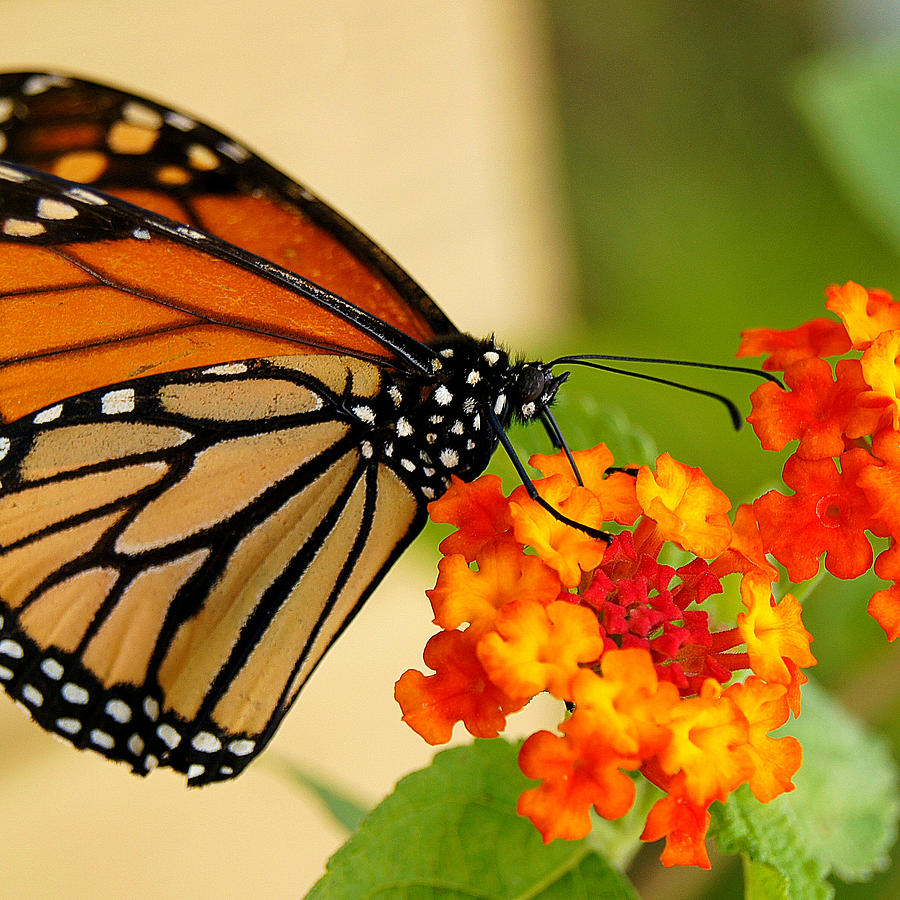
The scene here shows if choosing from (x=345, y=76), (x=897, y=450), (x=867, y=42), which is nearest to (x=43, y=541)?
(x=897, y=450)

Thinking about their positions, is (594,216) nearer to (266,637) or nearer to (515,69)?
(515,69)

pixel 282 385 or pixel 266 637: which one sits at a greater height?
pixel 282 385

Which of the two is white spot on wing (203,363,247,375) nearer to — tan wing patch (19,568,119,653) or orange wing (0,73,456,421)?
Result: orange wing (0,73,456,421)

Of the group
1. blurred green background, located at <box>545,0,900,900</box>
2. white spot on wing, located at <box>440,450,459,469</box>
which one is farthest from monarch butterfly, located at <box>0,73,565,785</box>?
blurred green background, located at <box>545,0,900,900</box>

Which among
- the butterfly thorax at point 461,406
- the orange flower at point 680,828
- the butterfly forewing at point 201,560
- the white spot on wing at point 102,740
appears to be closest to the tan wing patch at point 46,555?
the butterfly forewing at point 201,560

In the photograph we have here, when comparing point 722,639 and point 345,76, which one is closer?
point 722,639

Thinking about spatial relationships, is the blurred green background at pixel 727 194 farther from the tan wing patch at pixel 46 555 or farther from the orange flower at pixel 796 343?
the tan wing patch at pixel 46 555
